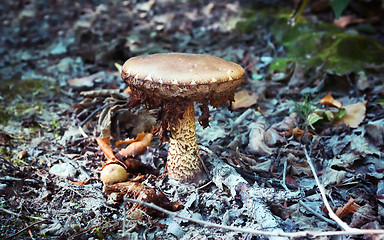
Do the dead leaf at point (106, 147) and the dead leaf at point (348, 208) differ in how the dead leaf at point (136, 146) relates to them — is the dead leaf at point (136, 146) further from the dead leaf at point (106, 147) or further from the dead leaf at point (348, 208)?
the dead leaf at point (348, 208)

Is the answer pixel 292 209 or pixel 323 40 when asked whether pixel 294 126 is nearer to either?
pixel 292 209

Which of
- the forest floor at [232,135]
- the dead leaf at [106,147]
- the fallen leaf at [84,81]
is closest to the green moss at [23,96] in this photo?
the forest floor at [232,135]

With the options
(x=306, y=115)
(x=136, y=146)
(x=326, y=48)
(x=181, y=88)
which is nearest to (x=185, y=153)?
(x=136, y=146)

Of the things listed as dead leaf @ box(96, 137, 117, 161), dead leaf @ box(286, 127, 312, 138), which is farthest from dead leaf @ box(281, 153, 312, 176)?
dead leaf @ box(96, 137, 117, 161)

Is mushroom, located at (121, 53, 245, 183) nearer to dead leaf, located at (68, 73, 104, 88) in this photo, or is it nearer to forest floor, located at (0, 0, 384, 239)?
forest floor, located at (0, 0, 384, 239)

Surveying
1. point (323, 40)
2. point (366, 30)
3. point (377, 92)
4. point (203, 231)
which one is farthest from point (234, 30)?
point (203, 231)
